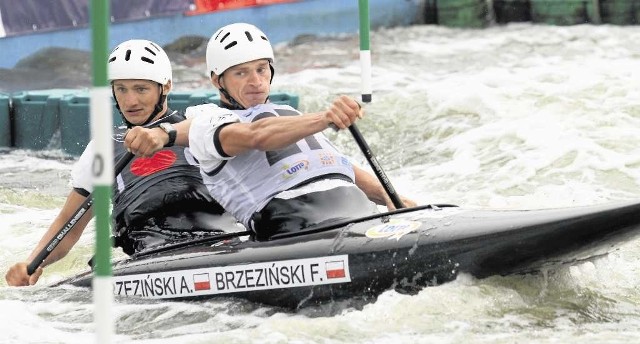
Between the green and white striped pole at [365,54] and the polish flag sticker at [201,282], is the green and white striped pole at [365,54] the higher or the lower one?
the higher one

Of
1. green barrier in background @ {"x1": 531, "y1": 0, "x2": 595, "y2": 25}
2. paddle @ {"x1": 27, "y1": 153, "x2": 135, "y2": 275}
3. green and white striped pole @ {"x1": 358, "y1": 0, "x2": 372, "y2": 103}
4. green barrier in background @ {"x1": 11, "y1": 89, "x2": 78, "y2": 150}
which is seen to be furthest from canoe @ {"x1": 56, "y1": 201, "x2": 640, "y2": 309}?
green barrier in background @ {"x1": 531, "y1": 0, "x2": 595, "y2": 25}

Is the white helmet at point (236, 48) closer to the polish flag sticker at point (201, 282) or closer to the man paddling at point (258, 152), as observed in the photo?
the man paddling at point (258, 152)

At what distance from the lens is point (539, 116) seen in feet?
35.8

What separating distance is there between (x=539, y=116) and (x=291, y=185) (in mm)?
5788

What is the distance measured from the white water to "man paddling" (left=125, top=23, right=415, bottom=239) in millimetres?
467

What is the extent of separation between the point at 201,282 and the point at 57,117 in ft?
19.4

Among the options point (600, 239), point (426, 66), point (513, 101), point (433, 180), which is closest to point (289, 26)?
point (426, 66)

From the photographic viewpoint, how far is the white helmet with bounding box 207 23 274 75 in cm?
578

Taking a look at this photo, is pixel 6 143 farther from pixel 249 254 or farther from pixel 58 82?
pixel 249 254

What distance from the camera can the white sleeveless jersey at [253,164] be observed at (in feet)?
18.2

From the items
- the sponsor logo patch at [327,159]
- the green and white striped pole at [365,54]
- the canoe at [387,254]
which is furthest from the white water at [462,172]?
the green and white striped pole at [365,54]

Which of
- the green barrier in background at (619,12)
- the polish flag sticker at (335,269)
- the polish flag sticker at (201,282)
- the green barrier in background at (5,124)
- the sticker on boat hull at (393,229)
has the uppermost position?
the green barrier in background at (619,12)

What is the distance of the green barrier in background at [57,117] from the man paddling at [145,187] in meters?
4.36

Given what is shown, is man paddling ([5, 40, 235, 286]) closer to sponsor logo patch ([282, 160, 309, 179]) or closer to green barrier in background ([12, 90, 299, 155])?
sponsor logo patch ([282, 160, 309, 179])
